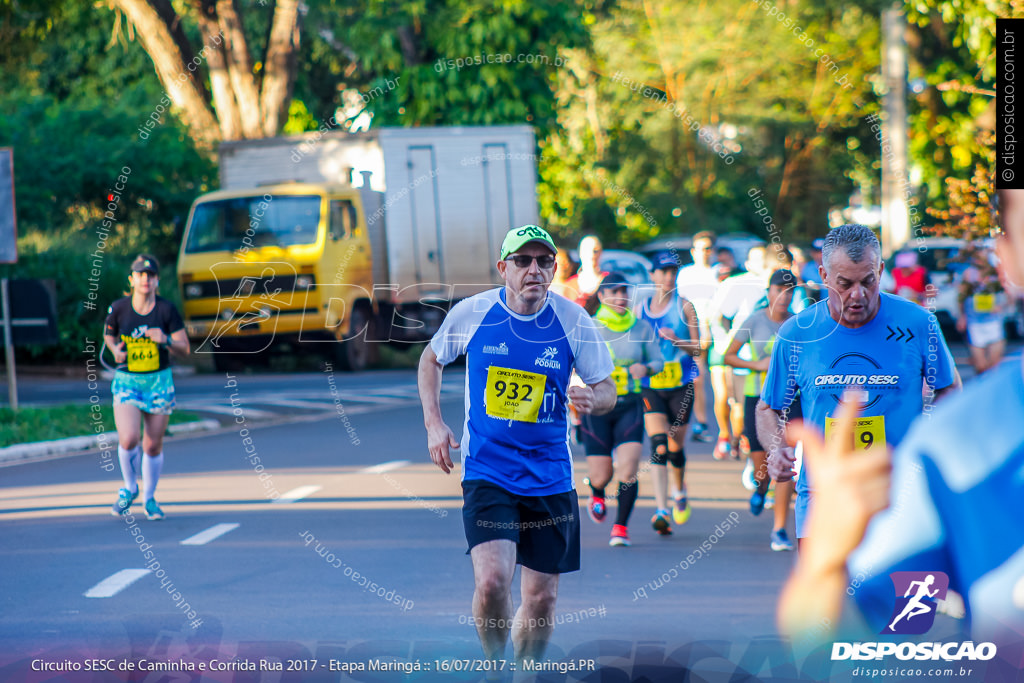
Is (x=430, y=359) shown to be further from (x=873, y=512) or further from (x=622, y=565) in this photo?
(x=873, y=512)

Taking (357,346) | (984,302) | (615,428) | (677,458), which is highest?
(984,302)

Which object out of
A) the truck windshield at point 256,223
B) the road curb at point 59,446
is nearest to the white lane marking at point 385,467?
the road curb at point 59,446

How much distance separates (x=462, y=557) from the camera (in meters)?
8.47

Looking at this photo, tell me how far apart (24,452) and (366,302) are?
9.81 metres

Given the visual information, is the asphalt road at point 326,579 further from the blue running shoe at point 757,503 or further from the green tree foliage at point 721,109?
the green tree foliage at point 721,109

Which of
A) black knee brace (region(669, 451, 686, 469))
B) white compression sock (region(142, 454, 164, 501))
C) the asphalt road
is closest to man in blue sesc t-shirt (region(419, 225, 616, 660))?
the asphalt road

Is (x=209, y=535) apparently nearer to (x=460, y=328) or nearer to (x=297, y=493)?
(x=297, y=493)

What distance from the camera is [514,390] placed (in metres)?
5.07

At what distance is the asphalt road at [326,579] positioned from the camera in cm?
594

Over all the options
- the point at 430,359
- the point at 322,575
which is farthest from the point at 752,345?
the point at 430,359

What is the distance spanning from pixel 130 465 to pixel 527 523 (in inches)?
216

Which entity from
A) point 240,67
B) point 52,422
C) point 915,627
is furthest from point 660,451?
point 240,67

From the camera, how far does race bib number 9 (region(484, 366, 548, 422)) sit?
5.07 m

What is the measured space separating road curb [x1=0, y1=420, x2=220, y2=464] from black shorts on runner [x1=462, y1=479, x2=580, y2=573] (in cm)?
926
